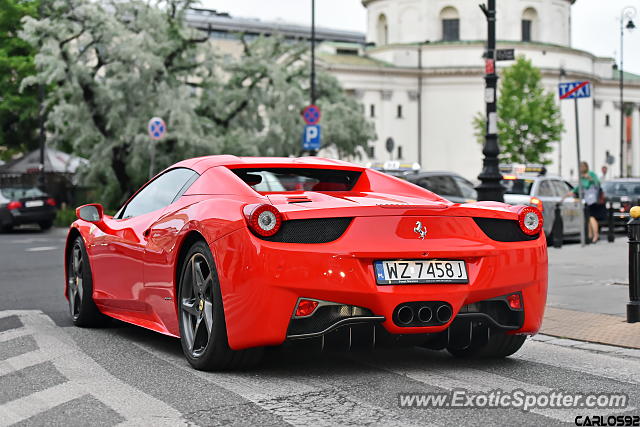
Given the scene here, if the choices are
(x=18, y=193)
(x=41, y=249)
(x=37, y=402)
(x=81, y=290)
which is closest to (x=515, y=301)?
(x=37, y=402)

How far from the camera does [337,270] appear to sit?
586cm

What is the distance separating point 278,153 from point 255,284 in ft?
113

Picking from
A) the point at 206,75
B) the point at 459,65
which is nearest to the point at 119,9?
the point at 206,75

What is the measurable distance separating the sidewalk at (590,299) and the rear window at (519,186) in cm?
470

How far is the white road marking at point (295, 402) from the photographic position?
5.00m

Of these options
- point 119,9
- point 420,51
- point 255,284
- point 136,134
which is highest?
point 420,51

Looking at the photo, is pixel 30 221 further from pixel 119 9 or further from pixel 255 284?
pixel 255 284

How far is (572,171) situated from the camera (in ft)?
324

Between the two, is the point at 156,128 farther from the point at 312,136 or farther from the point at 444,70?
the point at 444,70

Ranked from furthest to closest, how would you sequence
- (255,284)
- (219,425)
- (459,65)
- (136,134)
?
1. (459,65)
2. (136,134)
3. (255,284)
4. (219,425)

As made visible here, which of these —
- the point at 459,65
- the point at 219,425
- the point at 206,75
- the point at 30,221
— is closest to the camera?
the point at 219,425

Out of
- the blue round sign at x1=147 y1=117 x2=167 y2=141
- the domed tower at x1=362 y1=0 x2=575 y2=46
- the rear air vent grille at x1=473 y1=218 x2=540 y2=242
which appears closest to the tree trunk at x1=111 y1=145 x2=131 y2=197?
the blue round sign at x1=147 y1=117 x2=167 y2=141

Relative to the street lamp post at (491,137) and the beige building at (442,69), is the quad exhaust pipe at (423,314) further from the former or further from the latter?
the beige building at (442,69)

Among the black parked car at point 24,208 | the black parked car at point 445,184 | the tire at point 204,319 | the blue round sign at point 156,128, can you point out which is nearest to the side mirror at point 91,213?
the tire at point 204,319
